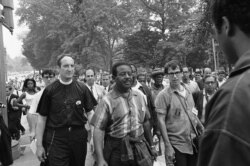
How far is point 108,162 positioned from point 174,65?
170 centimetres

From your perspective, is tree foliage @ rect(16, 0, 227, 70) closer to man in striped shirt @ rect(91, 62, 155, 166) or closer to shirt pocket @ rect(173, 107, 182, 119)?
shirt pocket @ rect(173, 107, 182, 119)

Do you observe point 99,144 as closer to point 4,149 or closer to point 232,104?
point 4,149

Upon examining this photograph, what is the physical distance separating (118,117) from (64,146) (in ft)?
3.40

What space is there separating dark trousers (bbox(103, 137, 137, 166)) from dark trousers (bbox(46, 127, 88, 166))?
2.61ft

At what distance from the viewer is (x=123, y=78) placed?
3.93 m

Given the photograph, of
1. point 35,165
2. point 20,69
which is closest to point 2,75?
point 35,165

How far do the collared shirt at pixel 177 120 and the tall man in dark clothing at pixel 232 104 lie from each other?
306cm

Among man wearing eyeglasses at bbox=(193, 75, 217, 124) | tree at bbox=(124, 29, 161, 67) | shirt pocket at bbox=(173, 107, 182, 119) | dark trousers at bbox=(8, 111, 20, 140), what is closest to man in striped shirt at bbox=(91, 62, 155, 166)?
shirt pocket at bbox=(173, 107, 182, 119)

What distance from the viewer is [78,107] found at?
14.9 ft

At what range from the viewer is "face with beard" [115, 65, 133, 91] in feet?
12.9

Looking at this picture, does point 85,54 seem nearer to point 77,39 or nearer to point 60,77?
point 77,39

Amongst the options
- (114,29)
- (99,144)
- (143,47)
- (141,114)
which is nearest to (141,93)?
(141,114)

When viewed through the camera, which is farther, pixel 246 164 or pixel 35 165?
pixel 35 165

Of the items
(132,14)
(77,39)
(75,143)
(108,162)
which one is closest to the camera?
(108,162)
